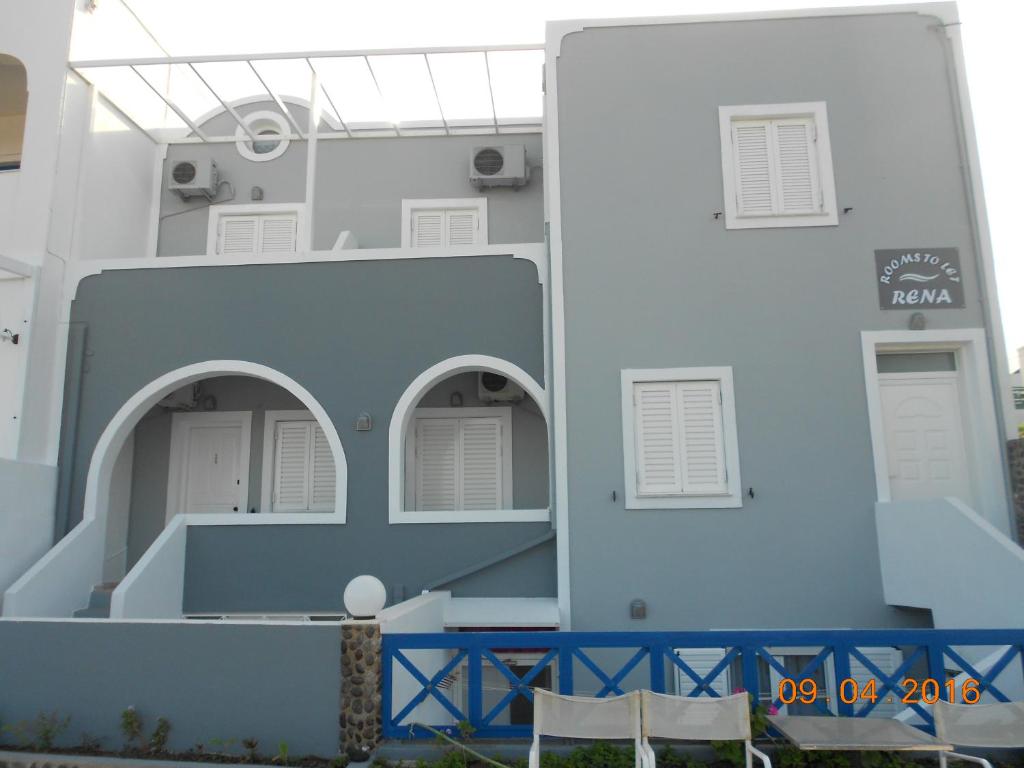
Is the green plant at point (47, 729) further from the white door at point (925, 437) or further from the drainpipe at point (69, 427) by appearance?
the white door at point (925, 437)

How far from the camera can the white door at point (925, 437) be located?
838cm

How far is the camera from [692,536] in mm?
8125

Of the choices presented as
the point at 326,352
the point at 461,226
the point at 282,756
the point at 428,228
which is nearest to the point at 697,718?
the point at 282,756

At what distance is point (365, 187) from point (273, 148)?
5.44 ft

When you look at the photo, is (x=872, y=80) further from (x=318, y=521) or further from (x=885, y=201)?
(x=318, y=521)

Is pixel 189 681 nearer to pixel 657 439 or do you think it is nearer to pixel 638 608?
pixel 638 608

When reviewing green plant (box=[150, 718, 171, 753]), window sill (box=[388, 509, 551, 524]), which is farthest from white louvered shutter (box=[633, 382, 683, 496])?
green plant (box=[150, 718, 171, 753])

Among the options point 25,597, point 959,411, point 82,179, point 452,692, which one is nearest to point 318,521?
point 452,692

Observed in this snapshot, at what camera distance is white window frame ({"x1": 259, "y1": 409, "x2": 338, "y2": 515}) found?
11.5m

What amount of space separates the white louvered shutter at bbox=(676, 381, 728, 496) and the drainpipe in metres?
7.14

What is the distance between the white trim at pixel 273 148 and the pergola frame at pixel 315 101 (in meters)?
0.08

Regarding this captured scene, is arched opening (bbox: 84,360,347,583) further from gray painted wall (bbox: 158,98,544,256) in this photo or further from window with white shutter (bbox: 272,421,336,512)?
gray painted wall (bbox: 158,98,544,256)

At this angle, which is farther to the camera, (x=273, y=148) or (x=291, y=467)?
(x=273, y=148)

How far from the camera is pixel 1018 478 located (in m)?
7.89
